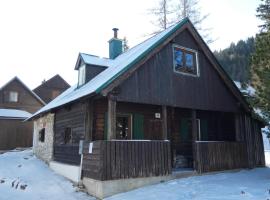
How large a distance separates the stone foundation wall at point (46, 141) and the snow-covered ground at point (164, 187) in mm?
1817

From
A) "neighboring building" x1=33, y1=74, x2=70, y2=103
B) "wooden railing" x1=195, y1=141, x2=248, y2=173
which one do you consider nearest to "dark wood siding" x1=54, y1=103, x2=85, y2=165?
"wooden railing" x1=195, y1=141, x2=248, y2=173

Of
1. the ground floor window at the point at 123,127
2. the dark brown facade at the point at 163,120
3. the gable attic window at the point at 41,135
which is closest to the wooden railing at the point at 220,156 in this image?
the dark brown facade at the point at 163,120

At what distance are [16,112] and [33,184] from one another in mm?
19050

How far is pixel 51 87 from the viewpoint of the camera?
130 ft

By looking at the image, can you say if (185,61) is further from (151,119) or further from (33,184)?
(33,184)

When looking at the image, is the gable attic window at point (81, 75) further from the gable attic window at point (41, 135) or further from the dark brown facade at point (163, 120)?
the gable attic window at point (41, 135)

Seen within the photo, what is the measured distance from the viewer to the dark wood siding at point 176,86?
39.4 feet

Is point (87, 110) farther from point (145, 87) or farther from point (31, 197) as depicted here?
point (31, 197)

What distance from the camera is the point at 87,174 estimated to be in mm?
11852

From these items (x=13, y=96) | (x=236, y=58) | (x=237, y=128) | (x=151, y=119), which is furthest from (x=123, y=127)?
(x=236, y=58)

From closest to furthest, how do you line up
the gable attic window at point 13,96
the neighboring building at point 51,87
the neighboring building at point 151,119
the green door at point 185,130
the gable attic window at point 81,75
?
the neighboring building at point 151,119 → the gable attic window at point 81,75 → the green door at point 185,130 → the gable attic window at point 13,96 → the neighboring building at point 51,87

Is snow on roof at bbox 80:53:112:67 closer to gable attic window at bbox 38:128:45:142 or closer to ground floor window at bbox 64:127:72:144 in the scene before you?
ground floor window at bbox 64:127:72:144

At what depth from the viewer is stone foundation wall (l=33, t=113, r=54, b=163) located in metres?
17.8

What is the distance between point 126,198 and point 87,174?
2.53m
